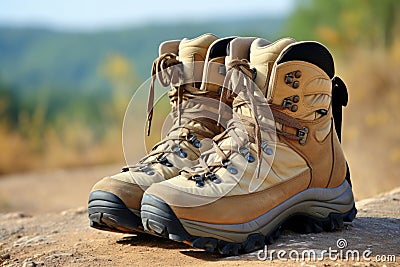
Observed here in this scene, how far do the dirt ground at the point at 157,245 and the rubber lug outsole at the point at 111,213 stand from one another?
0.35 ft

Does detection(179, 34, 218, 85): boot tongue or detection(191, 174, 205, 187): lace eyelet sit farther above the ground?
detection(179, 34, 218, 85): boot tongue

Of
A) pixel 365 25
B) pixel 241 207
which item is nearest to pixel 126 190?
pixel 241 207

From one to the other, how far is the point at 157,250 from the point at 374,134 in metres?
4.98

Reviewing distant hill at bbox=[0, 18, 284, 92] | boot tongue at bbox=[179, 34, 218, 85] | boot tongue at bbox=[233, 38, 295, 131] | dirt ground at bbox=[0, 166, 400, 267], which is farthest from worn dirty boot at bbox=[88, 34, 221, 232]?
distant hill at bbox=[0, 18, 284, 92]

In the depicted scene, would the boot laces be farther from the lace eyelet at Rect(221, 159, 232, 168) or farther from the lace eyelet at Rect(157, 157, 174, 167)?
the lace eyelet at Rect(157, 157, 174, 167)

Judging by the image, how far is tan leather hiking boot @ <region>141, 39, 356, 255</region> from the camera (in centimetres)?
230

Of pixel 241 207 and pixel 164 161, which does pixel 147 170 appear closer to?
pixel 164 161

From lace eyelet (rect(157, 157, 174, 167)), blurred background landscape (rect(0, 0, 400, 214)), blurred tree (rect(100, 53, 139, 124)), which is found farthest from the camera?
blurred tree (rect(100, 53, 139, 124))

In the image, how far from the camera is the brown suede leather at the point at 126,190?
2498mm

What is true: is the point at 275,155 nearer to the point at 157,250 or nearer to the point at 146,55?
the point at 157,250

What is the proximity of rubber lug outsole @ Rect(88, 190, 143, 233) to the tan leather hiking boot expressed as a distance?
0.57 feet

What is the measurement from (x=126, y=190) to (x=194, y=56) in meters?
0.65

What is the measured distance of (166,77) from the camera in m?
2.83

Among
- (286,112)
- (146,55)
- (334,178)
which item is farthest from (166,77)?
(146,55)
